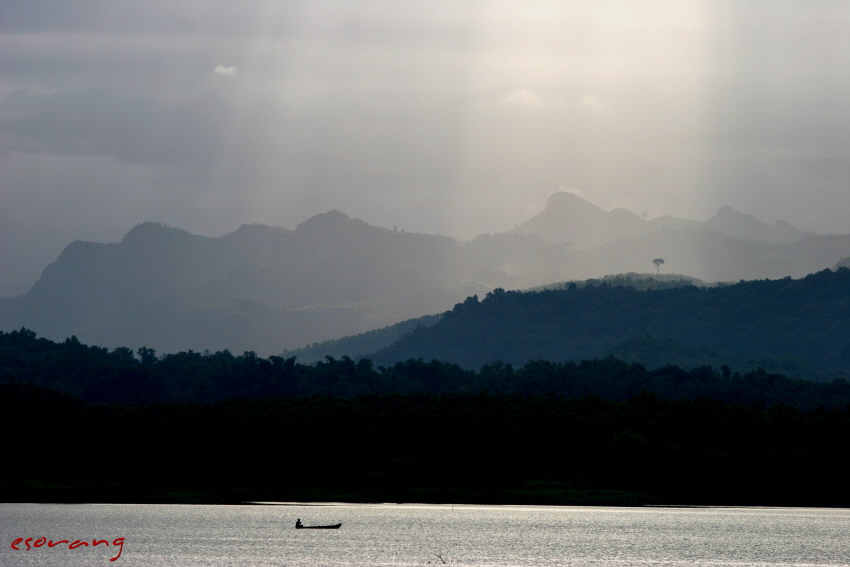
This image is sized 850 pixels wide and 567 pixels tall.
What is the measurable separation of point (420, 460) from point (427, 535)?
41465mm

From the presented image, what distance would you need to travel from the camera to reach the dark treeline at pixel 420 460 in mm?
167500

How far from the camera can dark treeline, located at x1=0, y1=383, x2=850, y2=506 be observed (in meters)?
168

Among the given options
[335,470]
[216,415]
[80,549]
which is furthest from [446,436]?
[80,549]

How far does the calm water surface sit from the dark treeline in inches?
136

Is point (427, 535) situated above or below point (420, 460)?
below

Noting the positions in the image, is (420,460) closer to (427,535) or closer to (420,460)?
(420,460)

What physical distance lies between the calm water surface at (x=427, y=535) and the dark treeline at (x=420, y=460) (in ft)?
11.3

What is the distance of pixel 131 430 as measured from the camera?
18062 centimetres

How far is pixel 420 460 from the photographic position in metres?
175

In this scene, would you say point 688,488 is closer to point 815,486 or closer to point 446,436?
point 815,486
